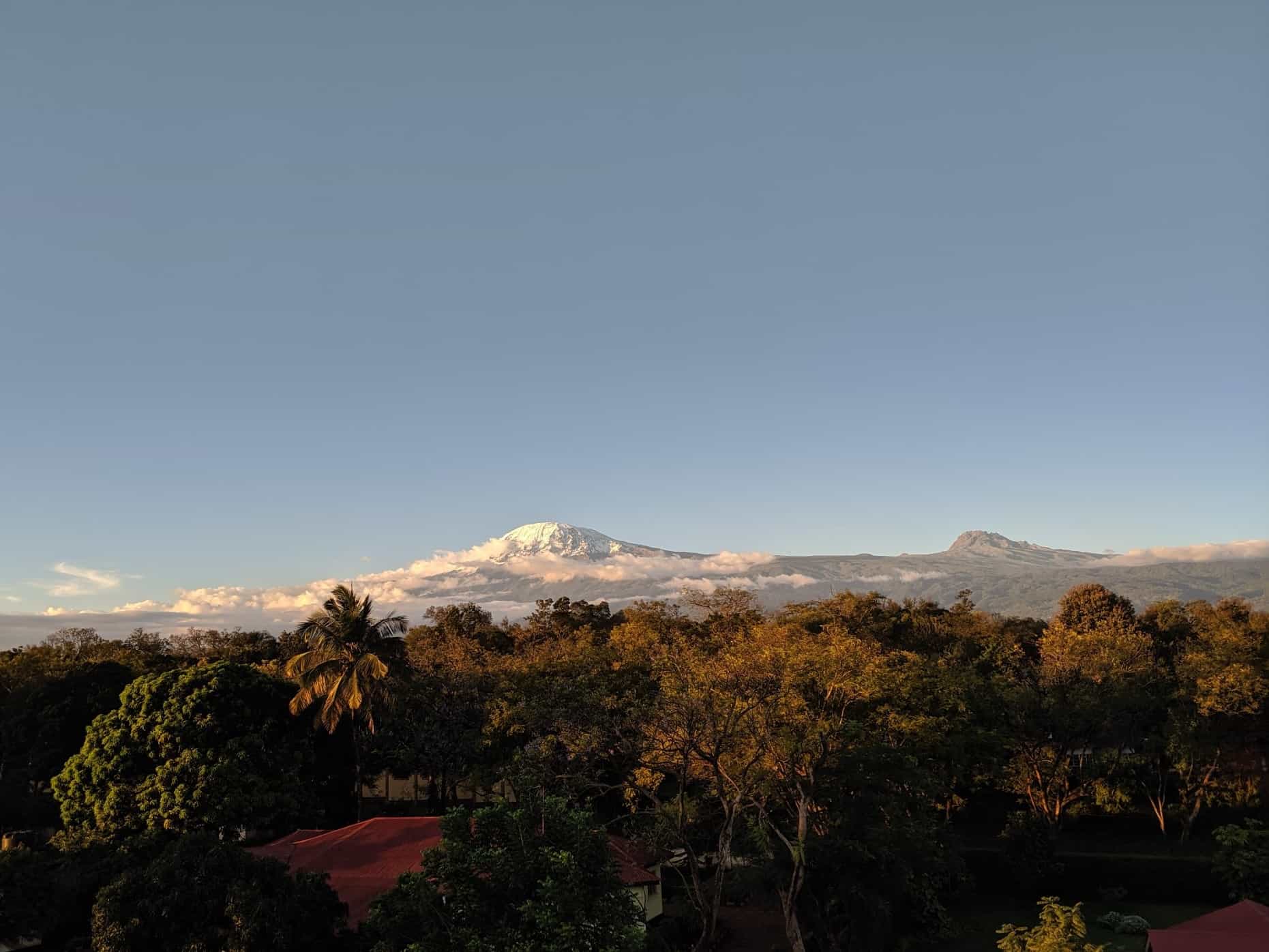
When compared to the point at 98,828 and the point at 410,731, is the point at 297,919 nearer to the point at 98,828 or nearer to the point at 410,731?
the point at 98,828

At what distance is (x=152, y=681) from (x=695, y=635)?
128ft

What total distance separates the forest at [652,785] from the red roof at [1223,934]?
336 centimetres

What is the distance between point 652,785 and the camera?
34.0 m

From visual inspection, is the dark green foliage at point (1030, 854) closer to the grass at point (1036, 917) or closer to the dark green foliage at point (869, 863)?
the grass at point (1036, 917)

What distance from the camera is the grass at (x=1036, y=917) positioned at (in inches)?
1280

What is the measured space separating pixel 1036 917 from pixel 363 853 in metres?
28.9

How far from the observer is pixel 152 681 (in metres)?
37.5

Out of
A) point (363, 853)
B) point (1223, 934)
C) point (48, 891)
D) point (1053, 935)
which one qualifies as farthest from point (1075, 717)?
point (48, 891)

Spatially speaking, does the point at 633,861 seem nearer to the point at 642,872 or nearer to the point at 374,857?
the point at 642,872

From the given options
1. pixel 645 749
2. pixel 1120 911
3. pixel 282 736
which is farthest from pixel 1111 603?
pixel 282 736

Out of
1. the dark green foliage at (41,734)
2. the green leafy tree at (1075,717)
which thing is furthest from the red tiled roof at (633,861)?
the dark green foliage at (41,734)

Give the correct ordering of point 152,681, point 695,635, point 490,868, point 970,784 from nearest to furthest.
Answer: point 490,868, point 152,681, point 970,784, point 695,635

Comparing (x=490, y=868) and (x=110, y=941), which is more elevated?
(x=490, y=868)

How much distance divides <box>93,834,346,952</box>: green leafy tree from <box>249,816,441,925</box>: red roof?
320 inches
